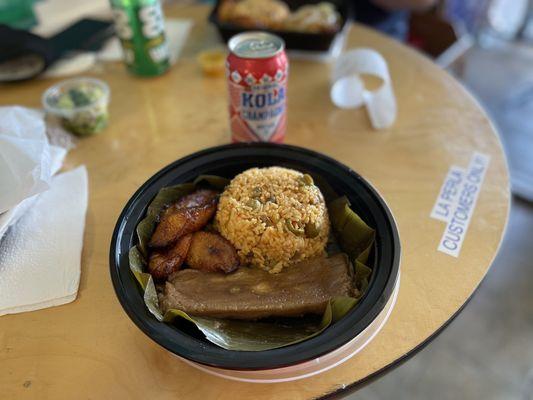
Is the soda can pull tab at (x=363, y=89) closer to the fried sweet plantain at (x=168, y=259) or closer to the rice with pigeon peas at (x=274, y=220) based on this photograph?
the rice with pigeon peas at (x=274, y=220)

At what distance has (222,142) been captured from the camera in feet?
4.03

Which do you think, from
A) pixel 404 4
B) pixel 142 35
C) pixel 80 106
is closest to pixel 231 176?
pixel 80 106

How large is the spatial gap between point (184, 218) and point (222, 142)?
1.36 ft

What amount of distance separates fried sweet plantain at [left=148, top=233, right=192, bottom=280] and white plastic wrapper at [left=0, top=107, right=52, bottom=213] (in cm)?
30

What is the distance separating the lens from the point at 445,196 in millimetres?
1042

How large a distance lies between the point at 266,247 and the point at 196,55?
999mm

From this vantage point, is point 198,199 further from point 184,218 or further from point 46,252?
point 46,252

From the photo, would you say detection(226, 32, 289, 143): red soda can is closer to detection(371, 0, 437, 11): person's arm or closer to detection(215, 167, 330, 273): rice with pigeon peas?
detection(215, 167, 330, 273): rice with pigeon peas

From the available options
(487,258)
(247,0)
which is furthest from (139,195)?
(247,0)

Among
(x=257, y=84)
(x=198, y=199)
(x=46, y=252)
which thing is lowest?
(x=46, y=252)

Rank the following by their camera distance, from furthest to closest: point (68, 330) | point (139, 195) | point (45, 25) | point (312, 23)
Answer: point (45, 25)
point (312, 23)
point (139, 195)
point (68, 330)

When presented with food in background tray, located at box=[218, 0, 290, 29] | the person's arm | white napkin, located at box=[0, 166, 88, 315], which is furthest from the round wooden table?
the person's arm

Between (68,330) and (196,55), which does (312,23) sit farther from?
(68,330)

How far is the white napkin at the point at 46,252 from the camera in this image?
84cm
